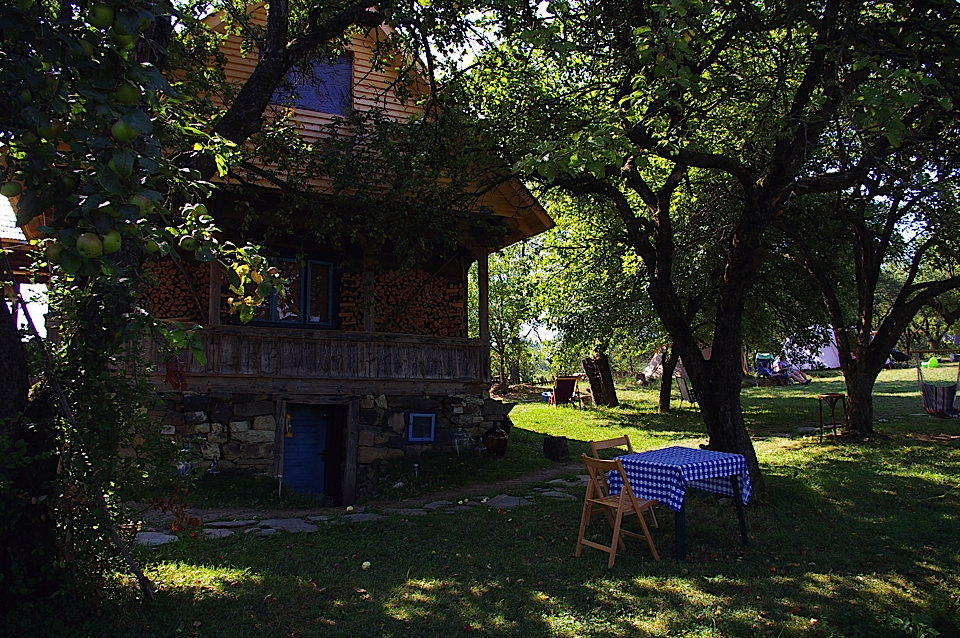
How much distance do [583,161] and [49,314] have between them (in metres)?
3.88

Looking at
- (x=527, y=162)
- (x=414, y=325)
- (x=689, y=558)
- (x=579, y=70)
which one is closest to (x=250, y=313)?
(x=527, y=162)

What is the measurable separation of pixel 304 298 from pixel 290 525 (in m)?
4.65

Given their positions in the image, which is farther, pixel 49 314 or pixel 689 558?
pixel 689 558

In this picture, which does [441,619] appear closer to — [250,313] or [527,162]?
[250,313]

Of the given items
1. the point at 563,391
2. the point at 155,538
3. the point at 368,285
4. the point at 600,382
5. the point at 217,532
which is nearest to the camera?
the point at 155,538

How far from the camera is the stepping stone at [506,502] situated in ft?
28.5

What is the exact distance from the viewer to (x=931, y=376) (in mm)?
30953

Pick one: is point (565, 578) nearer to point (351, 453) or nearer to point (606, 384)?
point (351, 453)

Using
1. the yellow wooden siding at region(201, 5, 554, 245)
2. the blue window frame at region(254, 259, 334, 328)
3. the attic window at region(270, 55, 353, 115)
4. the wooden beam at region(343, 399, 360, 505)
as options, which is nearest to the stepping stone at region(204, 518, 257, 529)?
the wooden beam at region(343, 399, 360, 505)

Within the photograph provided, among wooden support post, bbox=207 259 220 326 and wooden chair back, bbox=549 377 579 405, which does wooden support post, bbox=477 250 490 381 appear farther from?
wooden chair back, bbox=549 377 579 405

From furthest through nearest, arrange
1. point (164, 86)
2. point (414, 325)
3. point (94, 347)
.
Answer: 1. point (414, 325)
2. point (94, 347)
3. point (164, 86)

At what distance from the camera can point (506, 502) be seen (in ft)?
29.1

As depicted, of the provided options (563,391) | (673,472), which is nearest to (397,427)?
(673,472)

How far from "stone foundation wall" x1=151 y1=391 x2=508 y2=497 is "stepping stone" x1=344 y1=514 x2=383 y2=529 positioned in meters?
2.38
